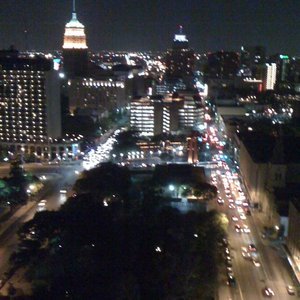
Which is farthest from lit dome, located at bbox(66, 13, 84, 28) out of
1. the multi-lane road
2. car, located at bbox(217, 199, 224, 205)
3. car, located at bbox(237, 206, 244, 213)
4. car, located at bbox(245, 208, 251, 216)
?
car, located at bbox(245, 208, 251, 216)

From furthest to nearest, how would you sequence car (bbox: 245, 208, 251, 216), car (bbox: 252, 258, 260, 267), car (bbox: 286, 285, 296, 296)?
car (bbox: 245, 208, 251, 216)
car (bbox: 252, 258, 260, 267)
car (bbox: 286, 285, 296, 296)

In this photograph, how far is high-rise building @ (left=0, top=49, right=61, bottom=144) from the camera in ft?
67.6

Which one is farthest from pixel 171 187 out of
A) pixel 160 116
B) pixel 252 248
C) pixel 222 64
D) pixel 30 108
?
pixel 222 64

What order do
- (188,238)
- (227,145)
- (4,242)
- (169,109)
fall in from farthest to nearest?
1. (169,109)
2. (227,145)
3. (4,242)
4. (188,238)

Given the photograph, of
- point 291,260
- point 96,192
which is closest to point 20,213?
point 96,192

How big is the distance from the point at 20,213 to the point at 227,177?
7.01 metres

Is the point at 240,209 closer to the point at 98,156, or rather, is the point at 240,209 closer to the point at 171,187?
the point at 171,187

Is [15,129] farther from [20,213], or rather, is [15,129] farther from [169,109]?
[20,213]

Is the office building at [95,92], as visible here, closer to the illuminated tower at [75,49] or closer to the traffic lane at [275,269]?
the illuminated tower at [75,49]

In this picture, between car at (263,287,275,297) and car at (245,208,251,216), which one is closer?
car at (263,287,275,297)

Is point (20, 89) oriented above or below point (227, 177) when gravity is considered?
above

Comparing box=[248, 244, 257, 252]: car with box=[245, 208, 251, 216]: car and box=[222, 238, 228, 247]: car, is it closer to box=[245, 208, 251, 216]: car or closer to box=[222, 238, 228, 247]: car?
box=[222, 238, 228, 247]: car

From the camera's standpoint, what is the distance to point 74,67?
3481 cm

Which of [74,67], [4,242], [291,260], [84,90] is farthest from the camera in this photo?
[74,67]
